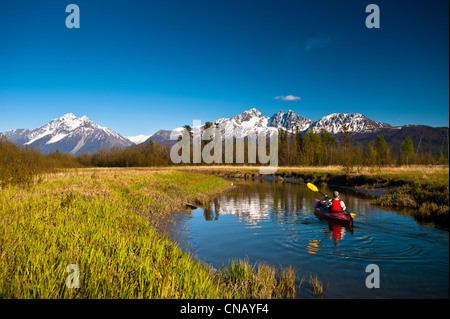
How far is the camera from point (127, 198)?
16516mm

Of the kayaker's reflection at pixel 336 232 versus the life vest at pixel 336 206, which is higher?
the life vest at pixel 336 206

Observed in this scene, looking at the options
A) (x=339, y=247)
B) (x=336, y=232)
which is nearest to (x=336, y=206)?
(x=336, y=232)

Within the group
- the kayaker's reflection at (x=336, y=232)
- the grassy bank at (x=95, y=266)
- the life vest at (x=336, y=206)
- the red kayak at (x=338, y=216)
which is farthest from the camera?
the life vest at (x=336, y=206)

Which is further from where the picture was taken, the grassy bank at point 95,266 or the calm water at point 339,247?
the calm water at point 339,247

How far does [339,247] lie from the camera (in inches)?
402

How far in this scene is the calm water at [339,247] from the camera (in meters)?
6.95

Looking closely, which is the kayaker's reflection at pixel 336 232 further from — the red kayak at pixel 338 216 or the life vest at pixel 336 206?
the life vest at pixel 336 206

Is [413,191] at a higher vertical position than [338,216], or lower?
higher

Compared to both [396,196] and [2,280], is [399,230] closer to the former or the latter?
[396,196]

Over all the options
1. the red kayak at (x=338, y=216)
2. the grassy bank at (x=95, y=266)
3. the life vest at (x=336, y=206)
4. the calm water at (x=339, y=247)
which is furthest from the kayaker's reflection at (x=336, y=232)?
the grassy bank at (x=95, y=266)

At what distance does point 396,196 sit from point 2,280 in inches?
876

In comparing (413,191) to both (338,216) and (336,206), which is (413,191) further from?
(338,216)
